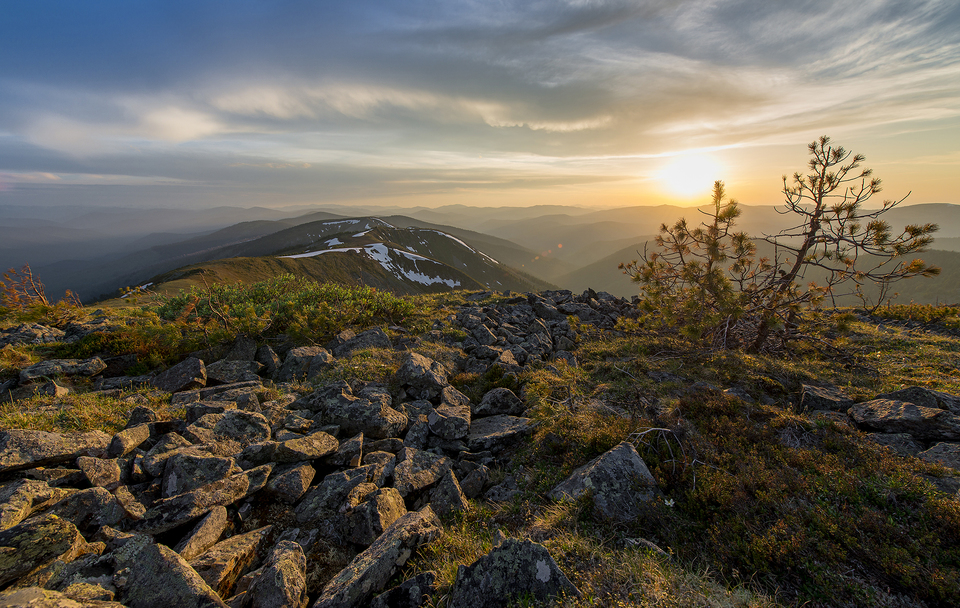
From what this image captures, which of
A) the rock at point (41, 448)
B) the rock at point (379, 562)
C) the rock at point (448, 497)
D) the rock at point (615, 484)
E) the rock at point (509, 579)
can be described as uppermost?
the rock at point (41, 448)

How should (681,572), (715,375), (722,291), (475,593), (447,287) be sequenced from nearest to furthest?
(475,593) < (681,572) < (715,375) < (722,291) < (447,287)

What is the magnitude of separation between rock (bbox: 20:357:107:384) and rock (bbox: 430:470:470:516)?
10.8 metres

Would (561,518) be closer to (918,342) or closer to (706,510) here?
(706,510)

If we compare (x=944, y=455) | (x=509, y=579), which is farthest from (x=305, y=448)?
(x=944, y=455)

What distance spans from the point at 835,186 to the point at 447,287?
139m

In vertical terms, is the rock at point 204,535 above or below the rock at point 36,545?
below

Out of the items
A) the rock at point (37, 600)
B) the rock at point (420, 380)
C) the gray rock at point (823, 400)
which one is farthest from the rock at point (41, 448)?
the gray rock at point (823, 400)

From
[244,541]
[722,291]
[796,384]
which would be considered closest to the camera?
[244,541]

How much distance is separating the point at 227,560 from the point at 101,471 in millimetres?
2794

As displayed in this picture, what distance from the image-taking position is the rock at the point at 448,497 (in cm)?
607

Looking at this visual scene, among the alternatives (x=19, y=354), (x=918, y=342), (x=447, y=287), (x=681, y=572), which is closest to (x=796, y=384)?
(x=681, y=572)

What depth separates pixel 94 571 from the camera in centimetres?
391

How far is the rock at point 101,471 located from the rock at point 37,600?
2480 millimetres

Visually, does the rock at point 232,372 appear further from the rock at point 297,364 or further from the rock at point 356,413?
the rock at point 356,413
